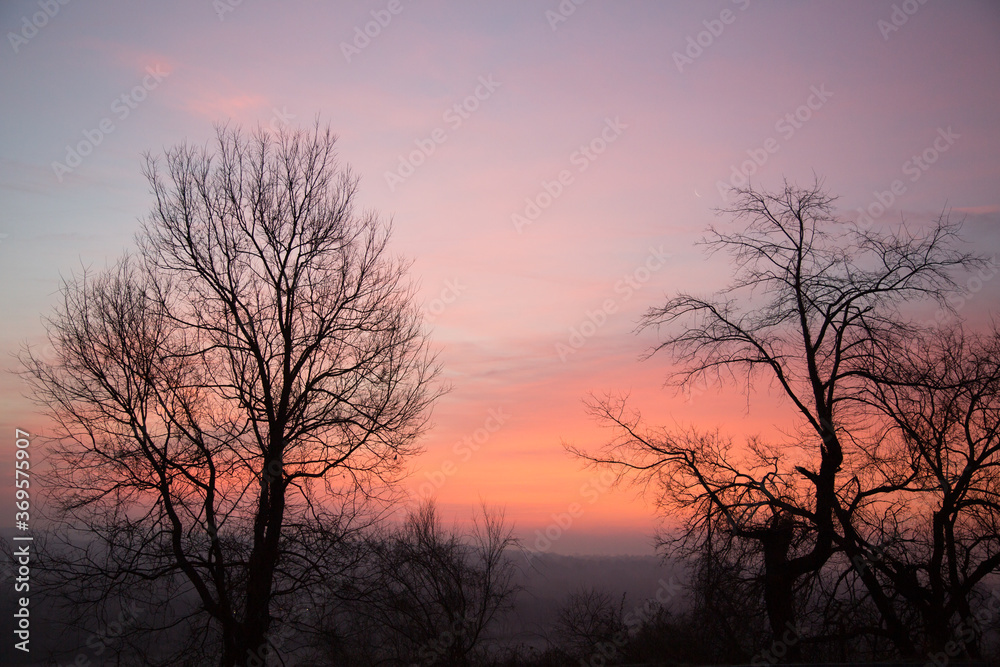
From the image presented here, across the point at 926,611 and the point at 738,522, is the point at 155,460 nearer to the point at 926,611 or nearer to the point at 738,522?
the point at 738,522

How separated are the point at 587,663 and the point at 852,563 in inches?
203

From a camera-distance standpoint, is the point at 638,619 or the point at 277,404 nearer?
the point at 277,404

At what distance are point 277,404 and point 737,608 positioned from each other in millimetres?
9255

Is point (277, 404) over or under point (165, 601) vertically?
over

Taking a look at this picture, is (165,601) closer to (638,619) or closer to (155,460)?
(155,460)

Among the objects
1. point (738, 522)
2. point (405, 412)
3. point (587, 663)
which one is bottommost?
point (587, 663)

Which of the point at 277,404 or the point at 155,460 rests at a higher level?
the point at 277,404

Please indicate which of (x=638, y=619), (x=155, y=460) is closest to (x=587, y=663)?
(x=638, y=619)

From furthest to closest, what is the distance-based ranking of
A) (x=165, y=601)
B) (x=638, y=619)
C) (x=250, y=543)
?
(x=638, y=619)
(x=250, y=543)
(x=165, y=601)

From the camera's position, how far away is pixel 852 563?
38.0ft

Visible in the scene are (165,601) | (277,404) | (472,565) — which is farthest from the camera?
(472,565)

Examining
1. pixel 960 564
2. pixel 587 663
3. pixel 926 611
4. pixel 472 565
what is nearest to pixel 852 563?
pixel 926 611

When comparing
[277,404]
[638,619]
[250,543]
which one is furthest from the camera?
[638,619]

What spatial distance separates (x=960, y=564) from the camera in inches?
482
